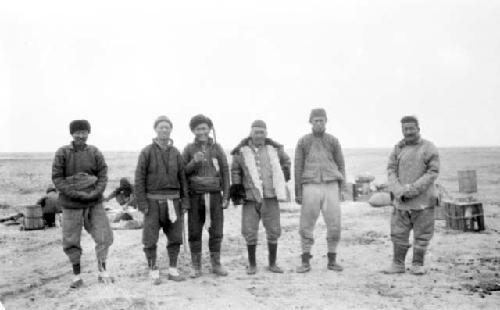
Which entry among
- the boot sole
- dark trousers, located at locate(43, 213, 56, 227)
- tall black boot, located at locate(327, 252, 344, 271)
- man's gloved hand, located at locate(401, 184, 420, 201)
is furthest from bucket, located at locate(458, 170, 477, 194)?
dark trousers, located at locate(43, 213, 56, 227)

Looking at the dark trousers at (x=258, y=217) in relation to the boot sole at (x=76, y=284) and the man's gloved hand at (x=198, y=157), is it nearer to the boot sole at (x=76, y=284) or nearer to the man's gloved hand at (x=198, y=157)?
the man's gloved hand at (x=198, y=157)

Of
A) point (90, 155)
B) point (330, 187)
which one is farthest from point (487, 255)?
point (90, 155)

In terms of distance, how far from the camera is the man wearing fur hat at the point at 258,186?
20.3ft

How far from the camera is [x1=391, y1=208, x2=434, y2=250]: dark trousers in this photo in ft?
19.7

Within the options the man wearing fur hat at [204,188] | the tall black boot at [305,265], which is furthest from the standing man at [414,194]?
the man wearing fur hat at [204,188]

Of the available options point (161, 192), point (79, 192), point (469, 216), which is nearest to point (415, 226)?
point (161, 192)

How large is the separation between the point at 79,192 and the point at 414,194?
4.22m

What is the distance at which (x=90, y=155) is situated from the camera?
19.1 feet

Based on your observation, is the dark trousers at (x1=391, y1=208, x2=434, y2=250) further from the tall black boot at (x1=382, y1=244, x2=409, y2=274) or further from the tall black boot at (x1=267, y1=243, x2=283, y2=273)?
the tall black boot at (x1=267, y1=243, x2=283, y2=273)

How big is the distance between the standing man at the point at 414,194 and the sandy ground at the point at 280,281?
0.35 m

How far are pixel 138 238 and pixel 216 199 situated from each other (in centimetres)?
391

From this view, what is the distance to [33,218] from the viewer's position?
1106 centimetres

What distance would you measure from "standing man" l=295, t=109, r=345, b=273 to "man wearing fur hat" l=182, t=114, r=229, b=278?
109 cm

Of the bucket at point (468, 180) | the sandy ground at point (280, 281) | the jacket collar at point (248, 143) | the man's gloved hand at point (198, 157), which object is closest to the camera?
the sandy ground at point (280, 281)
